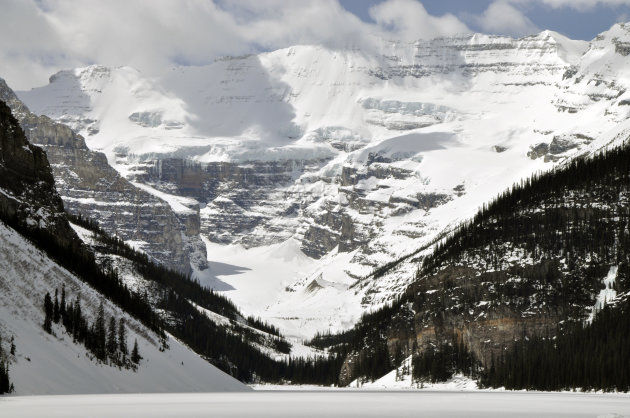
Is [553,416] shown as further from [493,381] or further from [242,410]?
[493,381]

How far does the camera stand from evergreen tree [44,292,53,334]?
136 metres

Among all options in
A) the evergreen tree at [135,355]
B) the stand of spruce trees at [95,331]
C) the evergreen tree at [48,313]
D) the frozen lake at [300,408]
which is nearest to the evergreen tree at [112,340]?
the stand of spruce trees at [95,331]

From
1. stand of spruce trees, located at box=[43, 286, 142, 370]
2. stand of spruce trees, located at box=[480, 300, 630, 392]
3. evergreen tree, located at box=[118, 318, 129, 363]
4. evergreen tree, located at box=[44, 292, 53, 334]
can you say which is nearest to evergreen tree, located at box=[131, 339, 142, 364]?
stand of spruce trees, located at box=[43, 286, 142, 370]

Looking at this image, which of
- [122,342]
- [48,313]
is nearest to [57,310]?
[48,313]

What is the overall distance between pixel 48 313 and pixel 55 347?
6207mm

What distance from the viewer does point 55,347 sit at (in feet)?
437

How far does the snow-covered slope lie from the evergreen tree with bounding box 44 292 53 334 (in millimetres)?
579

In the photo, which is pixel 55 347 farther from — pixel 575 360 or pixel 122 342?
pixel 575 360

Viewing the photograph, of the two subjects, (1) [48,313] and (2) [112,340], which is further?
(2) [112,340]

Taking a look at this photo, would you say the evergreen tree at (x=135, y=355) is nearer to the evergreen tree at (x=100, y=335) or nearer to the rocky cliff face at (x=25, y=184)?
the evergreen tree at (x=100, y=335)

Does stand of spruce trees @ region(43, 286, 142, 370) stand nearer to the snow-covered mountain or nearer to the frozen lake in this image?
the snow-covered mountain

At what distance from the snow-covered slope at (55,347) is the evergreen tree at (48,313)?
579 millimetres

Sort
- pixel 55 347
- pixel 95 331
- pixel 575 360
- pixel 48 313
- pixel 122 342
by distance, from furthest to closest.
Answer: pixel 575 360 → pixel 122 342 → pixel 95 331 → pixel 48 313 → pixel 55 347

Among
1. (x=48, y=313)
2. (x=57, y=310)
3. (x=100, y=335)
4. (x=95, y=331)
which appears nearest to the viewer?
(x=48, y=313)
